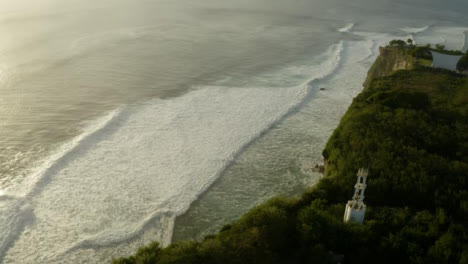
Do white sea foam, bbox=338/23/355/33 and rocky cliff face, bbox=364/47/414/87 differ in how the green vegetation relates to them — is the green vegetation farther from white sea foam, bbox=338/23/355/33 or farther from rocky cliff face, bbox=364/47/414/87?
white sea foam, bbox=338/23/355/33

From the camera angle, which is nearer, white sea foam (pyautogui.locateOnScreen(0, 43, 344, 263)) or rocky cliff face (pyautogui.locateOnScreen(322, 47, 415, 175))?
white sea foam (pyautogui.locateOnScreen(0, 43, 344, 263))

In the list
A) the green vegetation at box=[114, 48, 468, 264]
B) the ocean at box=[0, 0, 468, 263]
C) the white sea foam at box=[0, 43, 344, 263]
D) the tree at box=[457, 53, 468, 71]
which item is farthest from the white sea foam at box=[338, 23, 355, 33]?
the green vegetation at box=[114, 48, 468, 264]

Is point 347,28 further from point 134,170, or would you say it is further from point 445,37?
point 134,170

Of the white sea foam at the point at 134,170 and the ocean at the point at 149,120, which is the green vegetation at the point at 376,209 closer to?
the ocean at the point at 149,120

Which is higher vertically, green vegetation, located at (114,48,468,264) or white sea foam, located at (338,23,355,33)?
white sea foam, located at (338,23,355,33)

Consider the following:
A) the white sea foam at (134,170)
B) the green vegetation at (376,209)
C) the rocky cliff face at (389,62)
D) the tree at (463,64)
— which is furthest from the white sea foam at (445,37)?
the green vegetation at (376,209)

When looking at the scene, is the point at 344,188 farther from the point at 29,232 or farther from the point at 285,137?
the point at 29,232
